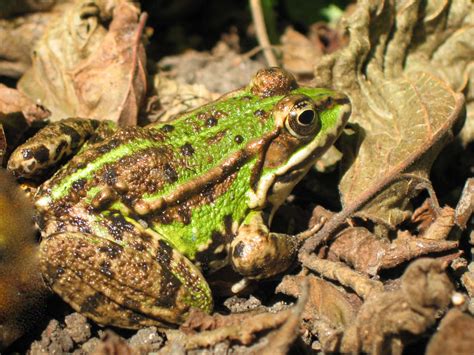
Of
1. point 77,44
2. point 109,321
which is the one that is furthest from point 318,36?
point 109,321

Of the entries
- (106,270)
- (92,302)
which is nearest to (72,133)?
(106,270)

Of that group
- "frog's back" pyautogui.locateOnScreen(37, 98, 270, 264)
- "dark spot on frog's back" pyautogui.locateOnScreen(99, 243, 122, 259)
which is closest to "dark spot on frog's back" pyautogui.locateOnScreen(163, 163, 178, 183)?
"frog's back" pyautogui.locateOnScreen(37, 98, 270, 264)

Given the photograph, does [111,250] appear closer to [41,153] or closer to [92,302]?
[92,302]

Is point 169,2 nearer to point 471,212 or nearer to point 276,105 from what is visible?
point 276,105

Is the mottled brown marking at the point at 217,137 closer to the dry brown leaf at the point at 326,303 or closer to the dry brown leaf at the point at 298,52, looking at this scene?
the dry brown leaf at the point at 326,303

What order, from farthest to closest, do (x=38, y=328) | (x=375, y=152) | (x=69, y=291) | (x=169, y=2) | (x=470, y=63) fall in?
(x=169, y=2)
(x=470, y=63)
(x=375, y=152)
(x=38, y=328)
(x=69, y=291)

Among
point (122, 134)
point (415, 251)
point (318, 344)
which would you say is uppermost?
point (122, 134)

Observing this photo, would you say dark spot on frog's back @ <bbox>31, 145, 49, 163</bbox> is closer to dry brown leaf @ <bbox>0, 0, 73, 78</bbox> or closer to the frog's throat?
the frog's throat
